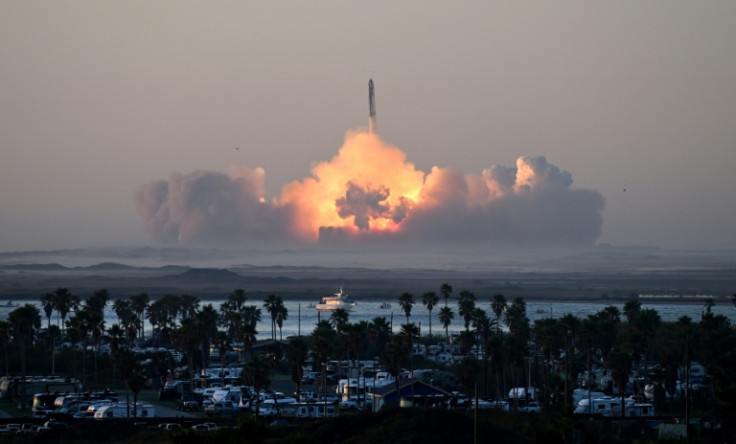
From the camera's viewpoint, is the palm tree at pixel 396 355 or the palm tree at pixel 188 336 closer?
the palm tree at pixel 396 355

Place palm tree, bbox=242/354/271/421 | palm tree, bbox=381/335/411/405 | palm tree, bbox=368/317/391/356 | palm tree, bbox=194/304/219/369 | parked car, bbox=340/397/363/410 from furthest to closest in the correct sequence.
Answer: palm tree, bbox=368/317/391/356 → palm tree, bbox=194/304/219/369 → palm tree, bbox=381/335/411/405 → parked car, bbox=340/397/363/410 → palm tree, bbox=242/354/271/421

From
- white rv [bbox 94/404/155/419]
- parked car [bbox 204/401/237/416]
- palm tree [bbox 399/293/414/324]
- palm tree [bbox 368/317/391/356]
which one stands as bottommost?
parked car [bbox 204/401/237/416]

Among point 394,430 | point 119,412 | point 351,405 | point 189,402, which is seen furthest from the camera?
point 189,402

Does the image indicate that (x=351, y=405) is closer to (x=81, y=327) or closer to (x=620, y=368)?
(x=620, y=368)

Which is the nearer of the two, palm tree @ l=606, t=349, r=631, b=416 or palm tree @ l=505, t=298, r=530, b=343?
palm tree @ l=606, t=349, r=631, b=416

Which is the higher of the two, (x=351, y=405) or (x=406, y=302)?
(x=406, y=302)

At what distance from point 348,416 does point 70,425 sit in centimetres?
1454

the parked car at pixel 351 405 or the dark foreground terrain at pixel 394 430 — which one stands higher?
the dark foreground terrain at pixel 394 430

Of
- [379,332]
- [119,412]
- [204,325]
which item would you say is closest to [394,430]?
[119,412]

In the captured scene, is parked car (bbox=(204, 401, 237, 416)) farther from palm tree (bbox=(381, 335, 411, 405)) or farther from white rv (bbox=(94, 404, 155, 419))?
palm tree (bbox=(381, 335, 411, 405))

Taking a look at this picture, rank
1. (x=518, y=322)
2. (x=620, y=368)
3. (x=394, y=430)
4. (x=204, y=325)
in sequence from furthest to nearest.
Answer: (x=518, y=322) < (x=204, y=325) < (x=620, y=368) < (x=394, y=430)

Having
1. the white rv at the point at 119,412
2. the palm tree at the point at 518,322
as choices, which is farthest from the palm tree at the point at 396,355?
the palm tree at the point at 518,322

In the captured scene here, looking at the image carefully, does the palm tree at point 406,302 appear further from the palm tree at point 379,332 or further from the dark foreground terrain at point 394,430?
the dark foreground terrain at point 394,430

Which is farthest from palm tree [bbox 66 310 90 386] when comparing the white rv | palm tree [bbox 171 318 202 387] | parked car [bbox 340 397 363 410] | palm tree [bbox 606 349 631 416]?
palm tree [bbox 606 349 631 416]
